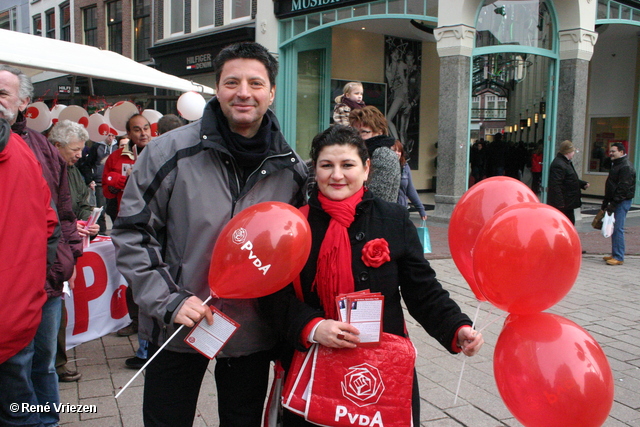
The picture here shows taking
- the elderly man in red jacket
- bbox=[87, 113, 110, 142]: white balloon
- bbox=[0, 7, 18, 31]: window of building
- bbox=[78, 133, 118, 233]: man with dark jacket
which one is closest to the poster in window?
bbox=[78, 133, 118, 233]: man with dark jacket

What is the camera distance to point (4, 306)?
201 cm

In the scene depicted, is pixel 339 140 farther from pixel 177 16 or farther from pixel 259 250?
pixel 177 16

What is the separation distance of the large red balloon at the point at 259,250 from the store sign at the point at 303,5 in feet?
35.2

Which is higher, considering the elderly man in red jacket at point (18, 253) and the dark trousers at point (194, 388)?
the elderly man in red jacket at point (18, 253)

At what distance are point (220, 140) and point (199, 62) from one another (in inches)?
579

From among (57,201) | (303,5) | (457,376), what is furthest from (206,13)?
(457,376)

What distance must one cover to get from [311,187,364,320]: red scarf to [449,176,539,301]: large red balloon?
507mm

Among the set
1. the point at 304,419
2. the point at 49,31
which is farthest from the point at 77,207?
the point at 49,31

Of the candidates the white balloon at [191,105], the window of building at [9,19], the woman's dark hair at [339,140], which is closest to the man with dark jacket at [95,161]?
the white balloon at [191,105]

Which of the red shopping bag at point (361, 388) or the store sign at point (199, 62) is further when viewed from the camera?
the store sign at point (199, 62)

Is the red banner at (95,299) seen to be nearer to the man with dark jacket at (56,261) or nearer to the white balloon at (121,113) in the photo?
the man with dark jacket at (56,261)

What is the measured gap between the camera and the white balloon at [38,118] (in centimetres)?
677

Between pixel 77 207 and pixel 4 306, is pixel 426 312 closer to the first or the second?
pixel 4 306

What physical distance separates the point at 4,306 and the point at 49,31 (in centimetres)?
2579
